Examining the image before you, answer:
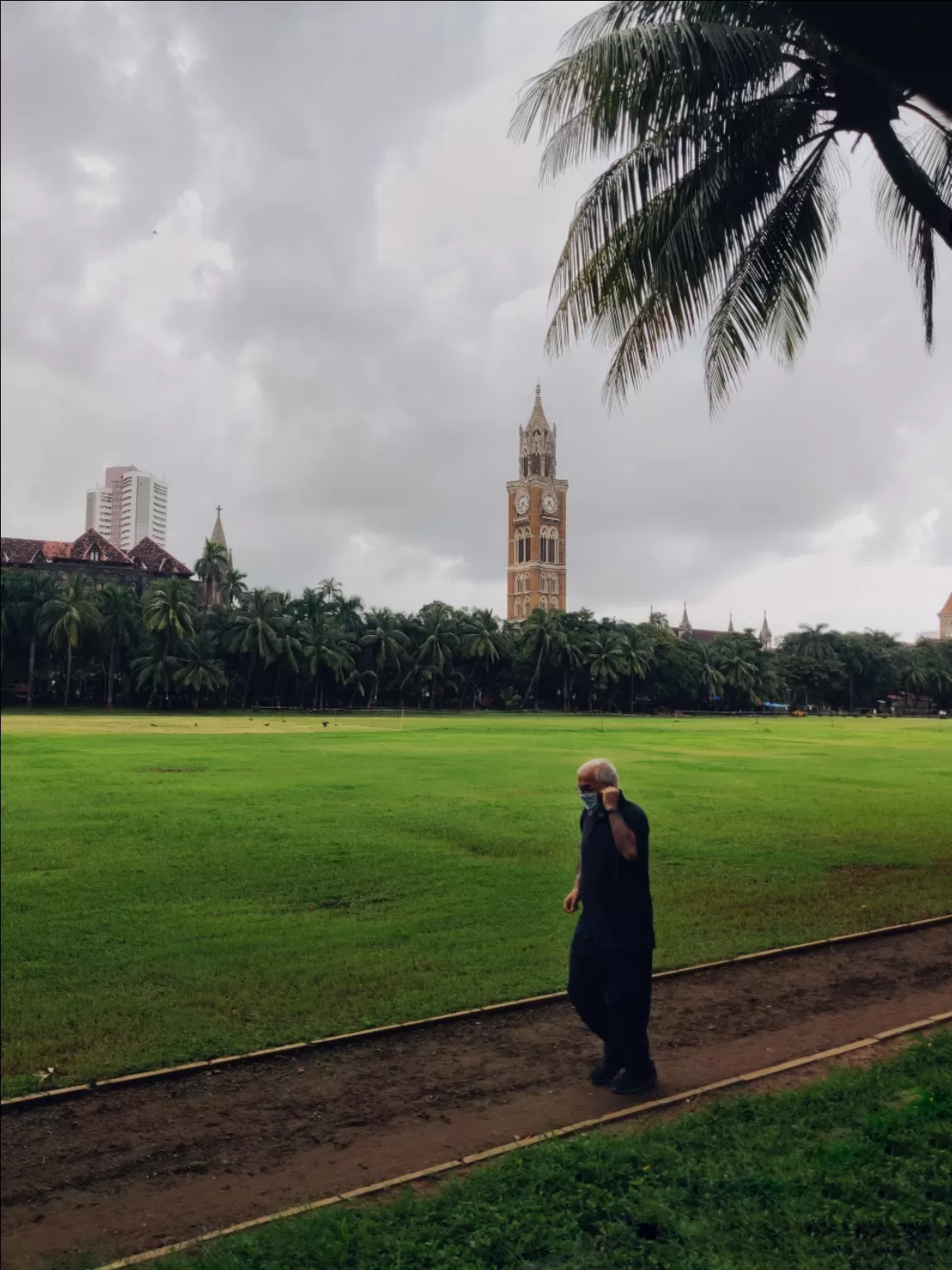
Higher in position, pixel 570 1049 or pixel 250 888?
pixel 250 888

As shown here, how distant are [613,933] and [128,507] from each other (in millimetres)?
2971

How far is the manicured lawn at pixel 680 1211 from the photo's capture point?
3.05 meters

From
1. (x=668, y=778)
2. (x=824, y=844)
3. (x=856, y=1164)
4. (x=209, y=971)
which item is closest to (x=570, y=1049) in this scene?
(x=856, y=1164)

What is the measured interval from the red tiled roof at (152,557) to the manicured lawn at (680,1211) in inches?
115

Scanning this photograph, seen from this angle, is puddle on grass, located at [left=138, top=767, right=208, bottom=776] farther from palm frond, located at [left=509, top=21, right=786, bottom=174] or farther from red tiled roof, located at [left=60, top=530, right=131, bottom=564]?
palm frond, located at [left=509, top=21, right=786, bottom=174]

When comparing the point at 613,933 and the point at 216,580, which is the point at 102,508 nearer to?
the point at 216,580

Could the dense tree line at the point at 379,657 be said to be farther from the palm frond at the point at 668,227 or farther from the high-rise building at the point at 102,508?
the palm frond at the point at 668,227

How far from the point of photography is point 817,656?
1585 cm

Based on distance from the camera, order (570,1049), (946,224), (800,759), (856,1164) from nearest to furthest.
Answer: (856,1164) → (570,1049) → (946,224) → (800,759)

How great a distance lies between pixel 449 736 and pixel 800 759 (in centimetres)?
713

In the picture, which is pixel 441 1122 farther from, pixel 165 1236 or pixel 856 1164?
pixel 856 1164

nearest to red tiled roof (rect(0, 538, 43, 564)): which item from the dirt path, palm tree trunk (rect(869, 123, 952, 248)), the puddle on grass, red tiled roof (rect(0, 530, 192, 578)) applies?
red tiled roof (rect(0, 530, 192, 578))

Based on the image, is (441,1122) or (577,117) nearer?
(441,1122)

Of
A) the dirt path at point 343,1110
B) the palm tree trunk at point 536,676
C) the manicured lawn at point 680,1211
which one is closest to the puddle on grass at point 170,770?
the dirt path at point 343,1110
